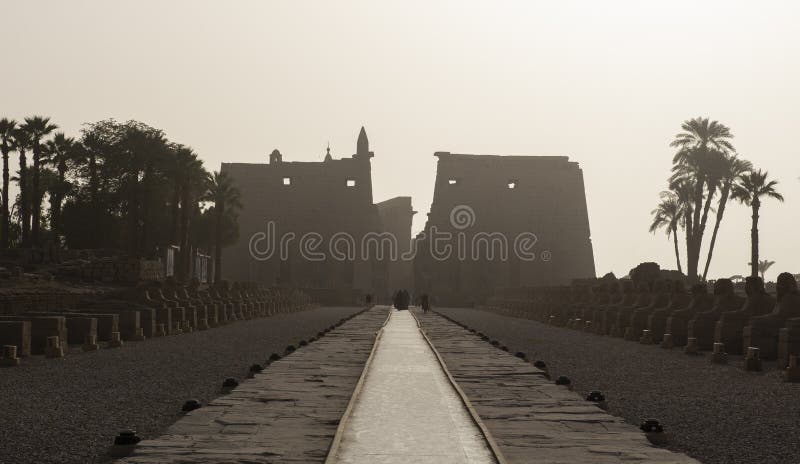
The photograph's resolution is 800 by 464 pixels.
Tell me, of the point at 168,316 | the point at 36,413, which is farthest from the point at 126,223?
the point at 36,413

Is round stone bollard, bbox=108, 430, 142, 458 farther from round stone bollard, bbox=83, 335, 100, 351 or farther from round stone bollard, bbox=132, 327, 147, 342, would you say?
round stone bollard, bbox=132, 327, 147, 342

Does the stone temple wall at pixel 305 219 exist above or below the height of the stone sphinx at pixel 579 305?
above

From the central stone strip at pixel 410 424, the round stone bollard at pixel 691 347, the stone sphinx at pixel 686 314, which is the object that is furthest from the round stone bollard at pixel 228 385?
the stone sphinx at pixel 686 314

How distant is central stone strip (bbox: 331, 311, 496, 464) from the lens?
6.67 metres

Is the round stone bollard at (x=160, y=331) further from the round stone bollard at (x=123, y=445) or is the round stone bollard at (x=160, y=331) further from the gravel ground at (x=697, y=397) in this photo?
the round stone bollard at (x=123, y=445)

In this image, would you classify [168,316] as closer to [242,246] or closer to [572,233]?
[242,246]

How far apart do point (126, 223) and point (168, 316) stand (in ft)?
121

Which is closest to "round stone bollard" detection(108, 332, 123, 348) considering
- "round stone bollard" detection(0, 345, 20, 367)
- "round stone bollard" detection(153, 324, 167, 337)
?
"round stone bollard" detection(153, 324, 167, 337)

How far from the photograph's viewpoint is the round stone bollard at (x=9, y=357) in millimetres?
14359

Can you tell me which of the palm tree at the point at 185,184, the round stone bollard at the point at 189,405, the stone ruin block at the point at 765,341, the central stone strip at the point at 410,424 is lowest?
the central stone strip at the point at 410,424

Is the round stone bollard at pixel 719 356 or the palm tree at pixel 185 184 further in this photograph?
the palm tree at pixel 185 184

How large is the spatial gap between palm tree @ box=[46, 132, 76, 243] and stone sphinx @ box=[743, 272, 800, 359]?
155 ft

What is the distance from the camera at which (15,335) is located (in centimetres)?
1557

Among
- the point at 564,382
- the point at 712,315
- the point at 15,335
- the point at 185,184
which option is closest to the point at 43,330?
the point at 15,335
